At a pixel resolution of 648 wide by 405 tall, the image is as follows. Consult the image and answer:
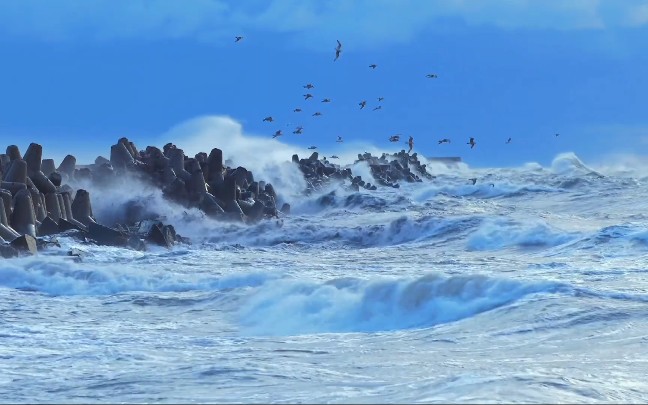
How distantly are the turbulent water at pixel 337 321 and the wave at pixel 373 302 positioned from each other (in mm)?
30

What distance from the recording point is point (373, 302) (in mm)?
11984

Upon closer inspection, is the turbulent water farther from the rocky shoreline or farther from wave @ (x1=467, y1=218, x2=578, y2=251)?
the rocky shoreline

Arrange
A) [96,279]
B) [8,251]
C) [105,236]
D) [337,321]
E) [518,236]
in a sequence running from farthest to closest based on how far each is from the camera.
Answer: [518,236] → [105,236] → [8,251] → [96,279] → [337,321]

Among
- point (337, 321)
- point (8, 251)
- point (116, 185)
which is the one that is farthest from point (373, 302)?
point (116, 185)

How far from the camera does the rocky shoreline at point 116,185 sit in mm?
17453

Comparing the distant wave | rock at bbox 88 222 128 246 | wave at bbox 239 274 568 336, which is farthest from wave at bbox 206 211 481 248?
wave at bbox 239 274 568 336

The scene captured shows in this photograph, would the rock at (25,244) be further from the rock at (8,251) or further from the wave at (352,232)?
the wave at (352,232)

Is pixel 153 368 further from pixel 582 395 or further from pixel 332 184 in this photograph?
pixel 332 184

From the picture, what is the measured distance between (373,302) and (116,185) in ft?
45.9

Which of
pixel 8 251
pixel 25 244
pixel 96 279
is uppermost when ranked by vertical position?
pixel 25 244

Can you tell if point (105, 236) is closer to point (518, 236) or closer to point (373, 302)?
point (373, 302)

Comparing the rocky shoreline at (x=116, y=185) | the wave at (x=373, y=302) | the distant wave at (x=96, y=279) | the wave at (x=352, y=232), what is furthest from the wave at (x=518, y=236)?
the wave at (x=373, y=302)

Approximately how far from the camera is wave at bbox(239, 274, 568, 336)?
36.3 feet

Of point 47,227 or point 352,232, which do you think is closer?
point 47,227
